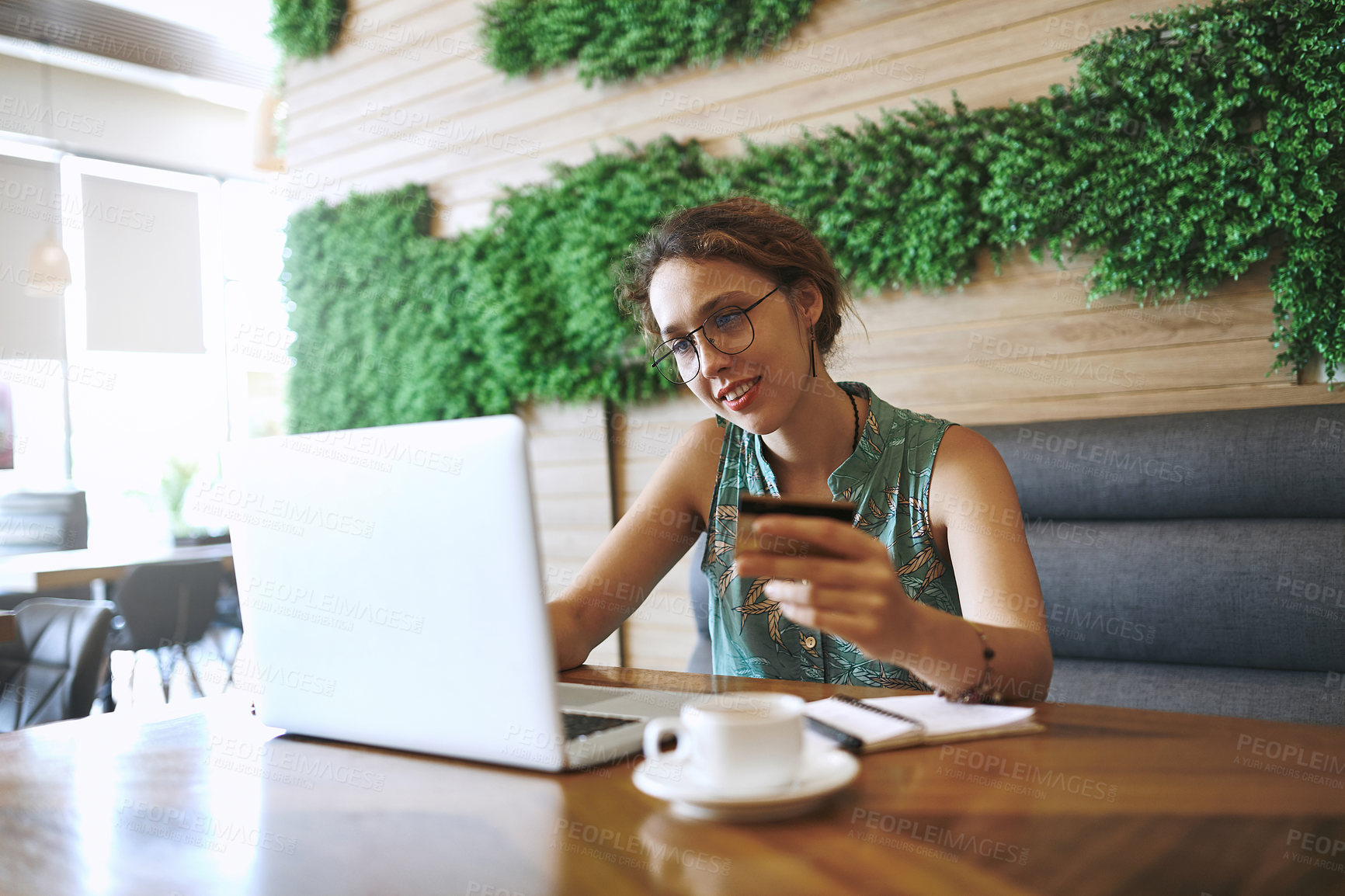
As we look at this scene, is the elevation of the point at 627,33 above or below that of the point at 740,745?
above

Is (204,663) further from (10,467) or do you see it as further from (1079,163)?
(1079,163)

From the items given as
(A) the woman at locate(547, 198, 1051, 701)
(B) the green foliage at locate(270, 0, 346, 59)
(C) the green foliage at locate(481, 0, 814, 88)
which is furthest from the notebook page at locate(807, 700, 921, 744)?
(B) the green foliage at locate(270, 0, 346, 59)

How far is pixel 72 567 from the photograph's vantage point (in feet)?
11.8

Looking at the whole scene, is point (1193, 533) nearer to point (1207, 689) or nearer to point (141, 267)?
point (1207, 689)

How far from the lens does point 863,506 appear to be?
1.52 m

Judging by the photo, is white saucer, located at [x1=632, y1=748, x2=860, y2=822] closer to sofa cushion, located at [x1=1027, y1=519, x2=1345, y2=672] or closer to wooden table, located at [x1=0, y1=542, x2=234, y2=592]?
sofa cushion, located at [x1=1027, y1=519, x2=1345, y2=672]

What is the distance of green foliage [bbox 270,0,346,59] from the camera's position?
423 centimetres

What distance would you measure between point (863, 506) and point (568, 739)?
71 cm

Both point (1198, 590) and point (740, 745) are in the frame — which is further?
point (1198, 590)

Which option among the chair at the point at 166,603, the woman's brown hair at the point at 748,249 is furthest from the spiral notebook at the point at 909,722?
the chair at the point at 166,603

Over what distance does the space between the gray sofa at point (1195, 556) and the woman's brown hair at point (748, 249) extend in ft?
2.32

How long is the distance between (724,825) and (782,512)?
258mm

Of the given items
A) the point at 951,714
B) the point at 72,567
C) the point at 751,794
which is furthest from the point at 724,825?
the point at 72,567

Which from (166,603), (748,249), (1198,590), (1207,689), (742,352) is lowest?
(166,603)
